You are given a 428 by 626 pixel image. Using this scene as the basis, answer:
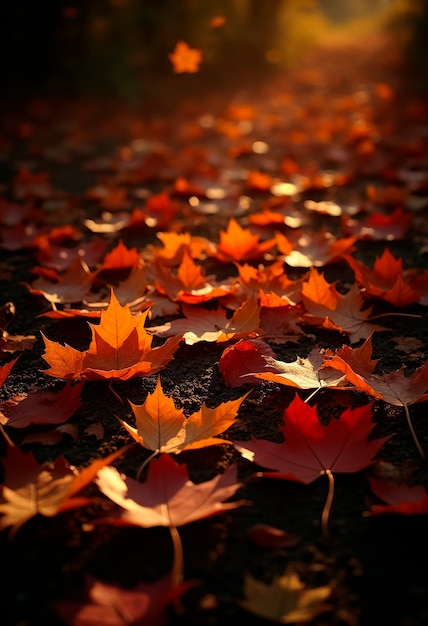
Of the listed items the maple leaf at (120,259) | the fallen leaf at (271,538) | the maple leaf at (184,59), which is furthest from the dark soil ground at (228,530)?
the maple leaf at (184,59)

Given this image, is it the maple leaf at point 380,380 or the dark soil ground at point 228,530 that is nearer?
the dark soil ground at point 228,530

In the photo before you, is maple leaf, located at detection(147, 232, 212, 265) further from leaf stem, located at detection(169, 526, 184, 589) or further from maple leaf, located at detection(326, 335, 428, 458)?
leaf stem, located at detection(169, 526, 184, 589)

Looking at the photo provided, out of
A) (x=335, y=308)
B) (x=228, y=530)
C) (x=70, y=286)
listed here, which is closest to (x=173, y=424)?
(x=228, y=530)

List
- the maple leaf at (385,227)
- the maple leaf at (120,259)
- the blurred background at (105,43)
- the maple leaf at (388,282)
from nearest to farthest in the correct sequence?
the maple leaf at (388,282) < the maple leaf at (120,259) < the maple leaf at (385,227) < the blurred background at (105,43)

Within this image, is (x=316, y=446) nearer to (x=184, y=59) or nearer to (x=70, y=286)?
A: (x=70, y=286)

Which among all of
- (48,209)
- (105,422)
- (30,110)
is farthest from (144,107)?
(105,422)

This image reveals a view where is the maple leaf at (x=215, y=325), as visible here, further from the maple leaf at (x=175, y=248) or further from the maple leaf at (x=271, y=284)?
the maple leaf at (x=175, y=248)

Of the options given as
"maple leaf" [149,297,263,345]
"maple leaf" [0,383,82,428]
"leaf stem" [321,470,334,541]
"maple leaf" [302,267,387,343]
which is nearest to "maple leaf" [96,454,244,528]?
"leaf stem" [321,470,334,541]
